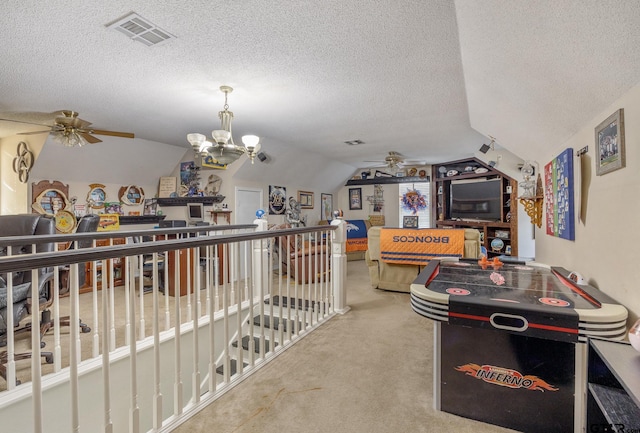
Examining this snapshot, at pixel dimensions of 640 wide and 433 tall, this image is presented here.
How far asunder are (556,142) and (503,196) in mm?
4257

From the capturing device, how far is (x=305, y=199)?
7352 millimetres

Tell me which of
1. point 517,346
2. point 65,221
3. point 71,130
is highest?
point 71,130

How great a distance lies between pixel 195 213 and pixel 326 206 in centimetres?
360

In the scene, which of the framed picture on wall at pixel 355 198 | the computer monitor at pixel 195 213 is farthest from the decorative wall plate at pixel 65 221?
the framed picture on wall at pixel 355 198

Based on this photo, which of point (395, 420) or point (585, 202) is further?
point (585, 202)

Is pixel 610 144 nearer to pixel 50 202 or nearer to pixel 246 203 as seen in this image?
pixel 246 203

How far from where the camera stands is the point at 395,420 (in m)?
1.61

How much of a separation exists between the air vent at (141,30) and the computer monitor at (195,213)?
3.79 metres

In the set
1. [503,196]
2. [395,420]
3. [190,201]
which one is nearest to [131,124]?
[190,201]

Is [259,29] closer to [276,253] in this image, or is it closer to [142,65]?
[142,65]

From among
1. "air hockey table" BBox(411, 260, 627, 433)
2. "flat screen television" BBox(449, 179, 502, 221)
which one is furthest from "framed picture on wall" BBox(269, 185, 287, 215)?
"air hockey table" BBox(411, 260, 627, 433)

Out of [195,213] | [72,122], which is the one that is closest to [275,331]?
[72,122]

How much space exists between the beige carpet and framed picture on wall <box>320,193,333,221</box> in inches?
210

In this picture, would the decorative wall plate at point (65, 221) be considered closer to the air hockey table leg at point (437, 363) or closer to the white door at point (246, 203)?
the white door at point (246, 203)
